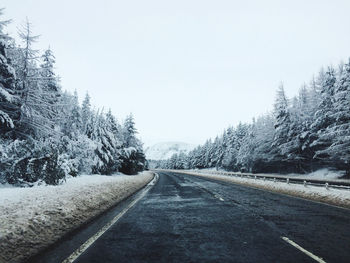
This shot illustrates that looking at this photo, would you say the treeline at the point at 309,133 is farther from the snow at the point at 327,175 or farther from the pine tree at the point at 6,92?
the pine tree at the point at 6,92

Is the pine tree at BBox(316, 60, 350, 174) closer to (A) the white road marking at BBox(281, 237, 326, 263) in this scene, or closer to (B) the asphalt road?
(B) the asphalt road

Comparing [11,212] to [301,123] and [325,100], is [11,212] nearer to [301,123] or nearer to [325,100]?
[325,100]

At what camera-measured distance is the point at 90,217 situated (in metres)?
9.33

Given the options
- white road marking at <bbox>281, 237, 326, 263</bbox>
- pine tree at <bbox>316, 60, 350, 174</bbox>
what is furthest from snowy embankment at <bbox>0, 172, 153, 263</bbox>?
pine tree at <bbox>316, 60, 350, 174</bbox>

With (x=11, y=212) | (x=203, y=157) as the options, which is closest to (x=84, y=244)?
(x=11, y=212)

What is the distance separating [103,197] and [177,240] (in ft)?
25.2

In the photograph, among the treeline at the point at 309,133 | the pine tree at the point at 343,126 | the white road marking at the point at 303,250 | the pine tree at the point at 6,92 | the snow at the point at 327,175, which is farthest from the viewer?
the snow at the point at 327,175

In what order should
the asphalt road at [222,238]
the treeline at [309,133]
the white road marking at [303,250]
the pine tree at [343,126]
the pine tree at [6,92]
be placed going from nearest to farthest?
the white road marking at [303,250] < the asphalt road at [222,238] < the pine tree at [6,92] < the pine tree at [343,126] < the treeline at [309,133]

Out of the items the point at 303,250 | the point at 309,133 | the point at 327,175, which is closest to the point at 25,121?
the point at 303,250

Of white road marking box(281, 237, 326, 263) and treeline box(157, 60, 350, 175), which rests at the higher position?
treeline box(157, 60, 350, 175)

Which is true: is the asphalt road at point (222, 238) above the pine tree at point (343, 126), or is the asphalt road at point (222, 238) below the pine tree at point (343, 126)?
below

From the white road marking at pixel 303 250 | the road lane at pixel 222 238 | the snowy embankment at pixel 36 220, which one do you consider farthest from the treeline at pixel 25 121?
the white road marking at pixel 303 250

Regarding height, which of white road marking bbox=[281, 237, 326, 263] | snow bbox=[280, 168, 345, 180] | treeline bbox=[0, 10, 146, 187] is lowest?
white road marking bbox=[281, 237, 326, 263]

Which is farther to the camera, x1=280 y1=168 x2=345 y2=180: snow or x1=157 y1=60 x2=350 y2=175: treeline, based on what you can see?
x1=280 y1=168 x2=345 y2=180: snow
